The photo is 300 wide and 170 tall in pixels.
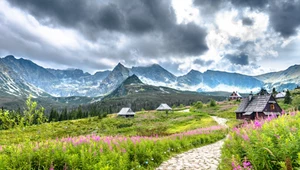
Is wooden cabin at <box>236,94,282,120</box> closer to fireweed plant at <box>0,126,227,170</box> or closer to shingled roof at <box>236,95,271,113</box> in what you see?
shingled roof at <box>236,95,271,113</box>

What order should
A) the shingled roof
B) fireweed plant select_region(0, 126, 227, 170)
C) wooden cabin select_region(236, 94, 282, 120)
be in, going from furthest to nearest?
the shingled roof < wooden cabin select_region(236, 94, 282, 120) < fireweed plant select_region(0, 126, 227, 170)

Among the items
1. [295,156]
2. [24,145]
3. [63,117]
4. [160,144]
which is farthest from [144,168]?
[63,117]

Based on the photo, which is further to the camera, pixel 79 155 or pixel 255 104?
pixel 255 104

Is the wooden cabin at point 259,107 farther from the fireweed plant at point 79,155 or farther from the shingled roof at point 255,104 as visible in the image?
the fireweed plant at point 79,155

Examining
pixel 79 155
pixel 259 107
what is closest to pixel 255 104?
pixel 259 107

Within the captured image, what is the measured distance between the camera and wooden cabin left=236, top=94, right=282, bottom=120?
176 ft

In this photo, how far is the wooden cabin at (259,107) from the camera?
176 feet

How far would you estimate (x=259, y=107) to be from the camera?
54.5 metres

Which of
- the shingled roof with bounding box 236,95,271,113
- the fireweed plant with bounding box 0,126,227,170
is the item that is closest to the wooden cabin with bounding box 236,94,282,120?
the shingled roof with bounding box 236,95,271,113

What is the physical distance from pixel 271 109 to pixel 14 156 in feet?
193

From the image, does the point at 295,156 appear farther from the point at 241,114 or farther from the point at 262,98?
the point at 241,114

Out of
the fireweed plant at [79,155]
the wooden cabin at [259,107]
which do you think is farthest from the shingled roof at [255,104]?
the fireweed plant at [79,155]

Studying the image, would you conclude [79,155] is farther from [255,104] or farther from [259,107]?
[255,104]

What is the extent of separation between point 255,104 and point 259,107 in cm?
217
